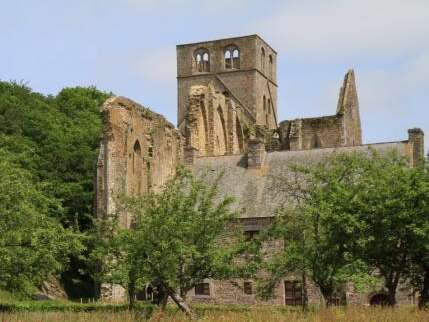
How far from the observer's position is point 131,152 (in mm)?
43281

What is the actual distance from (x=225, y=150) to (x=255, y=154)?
41.2 feet

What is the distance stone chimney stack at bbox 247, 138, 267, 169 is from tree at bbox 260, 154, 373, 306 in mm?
12808

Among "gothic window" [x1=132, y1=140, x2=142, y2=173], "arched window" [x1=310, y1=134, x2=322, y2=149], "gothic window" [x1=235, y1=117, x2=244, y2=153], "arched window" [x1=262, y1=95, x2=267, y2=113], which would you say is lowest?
"gothic window" [x1=132, y1=140, x2=142, y2=173]

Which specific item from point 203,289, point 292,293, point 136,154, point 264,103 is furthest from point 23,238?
point 264,103

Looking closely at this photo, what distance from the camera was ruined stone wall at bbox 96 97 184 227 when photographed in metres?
40.9

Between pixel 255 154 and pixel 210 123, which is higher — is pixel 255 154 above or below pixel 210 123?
below

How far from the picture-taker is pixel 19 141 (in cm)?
4950

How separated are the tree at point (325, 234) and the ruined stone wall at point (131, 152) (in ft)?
28.8

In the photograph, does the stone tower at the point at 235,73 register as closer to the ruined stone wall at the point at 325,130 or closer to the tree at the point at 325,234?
the ruined stone wall at the point at 325,130

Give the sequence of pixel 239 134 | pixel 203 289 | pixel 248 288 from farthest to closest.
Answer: pixel 239 134 → pixel 203 289 → pixel 248 288

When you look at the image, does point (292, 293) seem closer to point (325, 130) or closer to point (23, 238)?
point (23, 238)

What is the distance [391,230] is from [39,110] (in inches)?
1370

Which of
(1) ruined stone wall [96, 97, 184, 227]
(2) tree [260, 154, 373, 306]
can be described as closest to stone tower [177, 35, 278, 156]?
(1) ruined stone wall [96, 97, 184, 227]

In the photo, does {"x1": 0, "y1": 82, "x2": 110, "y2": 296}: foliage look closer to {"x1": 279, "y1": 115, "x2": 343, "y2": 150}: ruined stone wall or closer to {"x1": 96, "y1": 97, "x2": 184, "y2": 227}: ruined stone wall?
{"x1": 96, "y1": 97, "x2": 184, "y2": 227}: ruined stone wall
